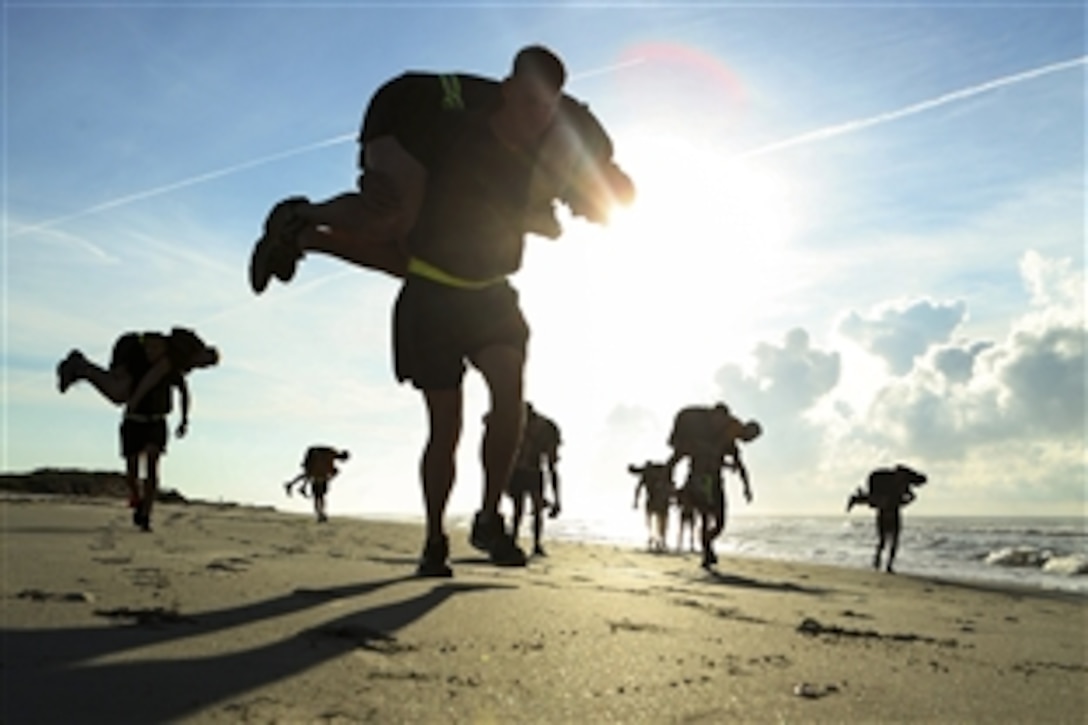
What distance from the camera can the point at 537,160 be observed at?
381cm

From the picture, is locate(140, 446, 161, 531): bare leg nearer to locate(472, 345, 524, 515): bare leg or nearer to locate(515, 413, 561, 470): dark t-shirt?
locate(515, 413, 561, 470): dark t-shirt

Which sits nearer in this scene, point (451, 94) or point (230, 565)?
point (451, 94)

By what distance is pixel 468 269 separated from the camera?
12.0 ft

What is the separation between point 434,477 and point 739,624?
1.28 metres

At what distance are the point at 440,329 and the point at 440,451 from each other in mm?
486

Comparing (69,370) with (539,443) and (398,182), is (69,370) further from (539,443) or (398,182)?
(398,182)

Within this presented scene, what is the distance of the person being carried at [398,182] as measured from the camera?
3.48 m

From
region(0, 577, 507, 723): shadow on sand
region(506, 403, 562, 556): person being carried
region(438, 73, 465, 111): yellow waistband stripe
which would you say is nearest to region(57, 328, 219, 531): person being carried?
region(506, 403, 562, 556): person being carried

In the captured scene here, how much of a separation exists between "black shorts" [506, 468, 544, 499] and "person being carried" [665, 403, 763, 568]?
5.97 ft

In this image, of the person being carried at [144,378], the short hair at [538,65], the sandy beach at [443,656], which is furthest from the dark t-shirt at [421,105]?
the person being carried at [144,378]

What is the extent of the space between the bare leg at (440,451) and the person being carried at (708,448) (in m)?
8.48

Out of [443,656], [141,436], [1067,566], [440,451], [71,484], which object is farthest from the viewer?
[71,484]

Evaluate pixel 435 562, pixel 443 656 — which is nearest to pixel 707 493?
pixel 435 562

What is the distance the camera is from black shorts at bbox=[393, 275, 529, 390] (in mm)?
3646
